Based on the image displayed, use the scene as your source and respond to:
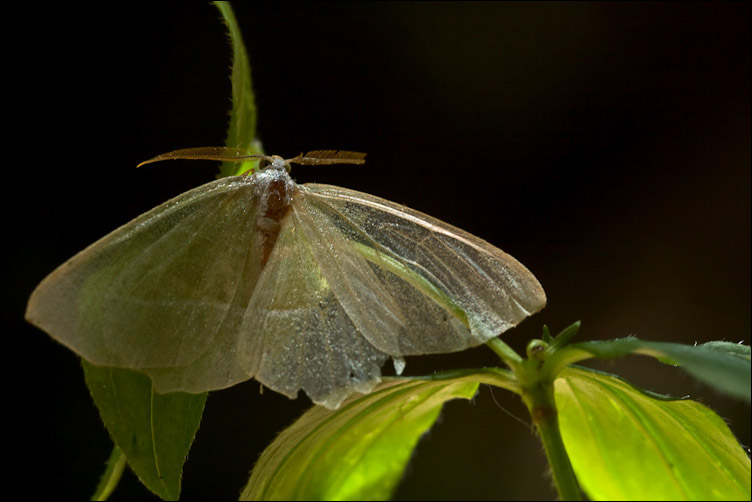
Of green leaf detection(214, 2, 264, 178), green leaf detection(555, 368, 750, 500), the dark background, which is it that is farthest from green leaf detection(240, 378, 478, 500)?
the dark background

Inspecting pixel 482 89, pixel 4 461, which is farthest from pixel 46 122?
pixel 482 89

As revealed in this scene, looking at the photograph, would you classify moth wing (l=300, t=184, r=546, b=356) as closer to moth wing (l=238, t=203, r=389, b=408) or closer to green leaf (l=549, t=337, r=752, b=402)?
moth wing (l=238, t=203, r=389, b=408)

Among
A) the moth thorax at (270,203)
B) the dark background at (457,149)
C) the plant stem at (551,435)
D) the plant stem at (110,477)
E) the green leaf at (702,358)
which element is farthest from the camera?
the dark background at (457,149)

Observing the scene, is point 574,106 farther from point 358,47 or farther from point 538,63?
point 358,47

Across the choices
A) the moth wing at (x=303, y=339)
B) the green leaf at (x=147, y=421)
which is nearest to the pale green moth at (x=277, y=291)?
the moth wing at (x=303, y=339)

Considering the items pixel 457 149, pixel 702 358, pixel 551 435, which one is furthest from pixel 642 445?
pixel 457 149

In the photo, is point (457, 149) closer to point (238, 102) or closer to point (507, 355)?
point (238, 102)

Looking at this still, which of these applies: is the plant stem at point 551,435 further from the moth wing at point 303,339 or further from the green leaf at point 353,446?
the moth wing at point 303,339
